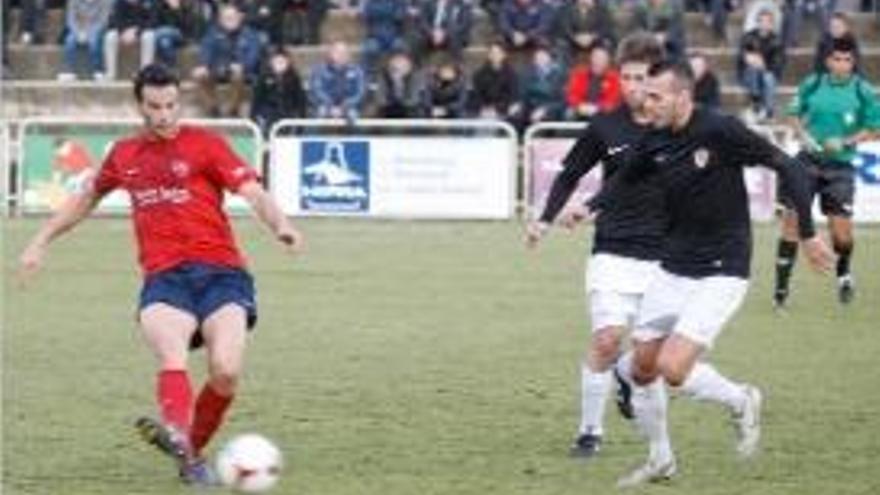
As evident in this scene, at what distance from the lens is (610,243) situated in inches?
474

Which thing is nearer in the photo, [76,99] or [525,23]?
[525,23]

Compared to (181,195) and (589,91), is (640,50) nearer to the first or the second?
(181,195)

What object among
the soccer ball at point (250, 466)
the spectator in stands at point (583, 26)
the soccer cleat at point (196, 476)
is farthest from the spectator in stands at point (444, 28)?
the soccer ball at point (250, 466)

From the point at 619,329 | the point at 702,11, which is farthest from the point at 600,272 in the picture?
the point at 702,11

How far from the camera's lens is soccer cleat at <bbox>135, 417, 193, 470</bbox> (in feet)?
34.3

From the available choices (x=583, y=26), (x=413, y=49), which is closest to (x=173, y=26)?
(x=413, y=49)

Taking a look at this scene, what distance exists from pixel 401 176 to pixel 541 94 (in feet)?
10.7

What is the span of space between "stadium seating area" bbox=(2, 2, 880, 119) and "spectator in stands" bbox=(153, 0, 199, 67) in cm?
28

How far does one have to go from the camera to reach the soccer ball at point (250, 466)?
9.94m

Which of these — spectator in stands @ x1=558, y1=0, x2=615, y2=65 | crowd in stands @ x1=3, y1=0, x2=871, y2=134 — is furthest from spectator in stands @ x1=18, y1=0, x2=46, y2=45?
spectator in stands @ x1=558, y1=0, x2=615, y2=65

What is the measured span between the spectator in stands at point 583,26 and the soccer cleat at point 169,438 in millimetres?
21844

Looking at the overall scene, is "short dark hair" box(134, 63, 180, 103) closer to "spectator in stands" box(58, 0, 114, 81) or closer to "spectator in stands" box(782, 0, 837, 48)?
"spectator in stands" box(782, 0, 837, 48)

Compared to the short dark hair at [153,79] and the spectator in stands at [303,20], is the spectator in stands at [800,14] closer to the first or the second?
the spectator in stands at [303,20]

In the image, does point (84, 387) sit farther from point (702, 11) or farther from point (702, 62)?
point (702, 11)
